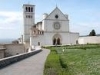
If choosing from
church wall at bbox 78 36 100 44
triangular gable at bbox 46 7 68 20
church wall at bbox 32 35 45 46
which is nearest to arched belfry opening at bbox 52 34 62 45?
church wall at bbox 32 35 45 46

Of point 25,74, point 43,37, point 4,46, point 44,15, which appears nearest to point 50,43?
point 43,37

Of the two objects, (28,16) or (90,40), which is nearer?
(90,40)

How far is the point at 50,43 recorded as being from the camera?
82688 mm

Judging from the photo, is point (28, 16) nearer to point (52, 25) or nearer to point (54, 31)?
point (52, 25)

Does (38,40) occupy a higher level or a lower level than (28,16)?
lower

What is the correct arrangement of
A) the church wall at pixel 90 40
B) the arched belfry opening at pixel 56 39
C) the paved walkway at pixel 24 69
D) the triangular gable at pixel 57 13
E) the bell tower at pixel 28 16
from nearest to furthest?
the paved walkway at pixel 24 69
the church wall at pixel 90 40
the arched belfry opening at pixel 56 39
the triangular gable at pixel 57 13
the bell tower at pixel 28 16

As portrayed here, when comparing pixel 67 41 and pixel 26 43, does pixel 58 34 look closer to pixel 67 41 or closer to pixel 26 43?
pixel 67 41

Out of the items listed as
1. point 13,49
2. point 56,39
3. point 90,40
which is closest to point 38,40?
point 56,39

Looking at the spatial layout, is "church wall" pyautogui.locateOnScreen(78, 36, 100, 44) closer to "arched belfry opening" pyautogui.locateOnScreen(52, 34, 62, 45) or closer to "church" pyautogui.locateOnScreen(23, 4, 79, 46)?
"church" pyautogui.locateOnScreen(23, 4, 79, 46)

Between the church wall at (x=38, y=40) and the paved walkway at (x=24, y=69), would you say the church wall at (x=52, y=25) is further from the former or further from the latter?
the paved walkway at (x=24, y=69)

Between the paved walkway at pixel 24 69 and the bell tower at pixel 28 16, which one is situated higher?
the bell tower at pixel 28 16

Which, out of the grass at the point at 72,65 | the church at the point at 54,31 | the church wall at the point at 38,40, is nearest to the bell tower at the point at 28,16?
the church at the point at 54,31

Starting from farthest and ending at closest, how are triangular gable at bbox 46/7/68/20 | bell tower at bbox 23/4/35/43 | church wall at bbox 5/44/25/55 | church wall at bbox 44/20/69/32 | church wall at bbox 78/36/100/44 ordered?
bell tower at bbox 23/4/35/43, triangular gable at bbox 46/7/68/20, church wall at bbox 44/20/69/32, church wall at bbox 78/36/100/44, church wall at bbox 5/44/25/55

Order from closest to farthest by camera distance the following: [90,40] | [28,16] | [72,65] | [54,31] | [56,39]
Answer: [72,65] → [90,40] → [56,39] → [54,31] → [28,16]
